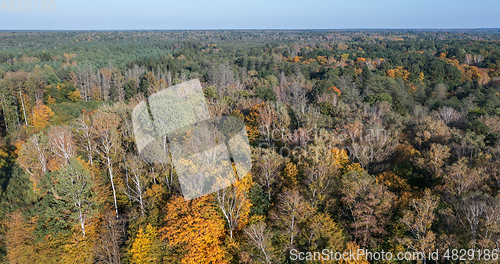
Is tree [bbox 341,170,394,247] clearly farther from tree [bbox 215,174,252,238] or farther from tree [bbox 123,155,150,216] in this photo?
tree [bbox 123,155,150,216]

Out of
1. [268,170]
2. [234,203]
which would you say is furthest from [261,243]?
[268,170]

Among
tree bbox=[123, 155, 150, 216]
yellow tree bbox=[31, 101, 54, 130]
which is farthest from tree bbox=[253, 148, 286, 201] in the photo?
yellow tree bbox=[31, 101, 54, 130]

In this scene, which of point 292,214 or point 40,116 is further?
point 40,116

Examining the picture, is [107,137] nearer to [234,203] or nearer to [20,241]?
[20,241]

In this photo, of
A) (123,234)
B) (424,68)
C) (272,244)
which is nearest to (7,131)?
(123,234)

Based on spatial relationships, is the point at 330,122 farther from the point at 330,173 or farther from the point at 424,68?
the point at 424,68

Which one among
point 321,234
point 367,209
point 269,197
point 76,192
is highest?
point 76,192

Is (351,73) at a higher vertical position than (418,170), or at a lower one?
higher

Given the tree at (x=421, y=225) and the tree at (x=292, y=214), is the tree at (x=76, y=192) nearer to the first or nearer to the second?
the tree at (x=292, y=214)

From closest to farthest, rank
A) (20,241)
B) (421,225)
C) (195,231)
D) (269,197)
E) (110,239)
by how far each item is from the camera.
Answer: (421,225)
(195,231)
(20,241)
(110,239)
(269,197)
